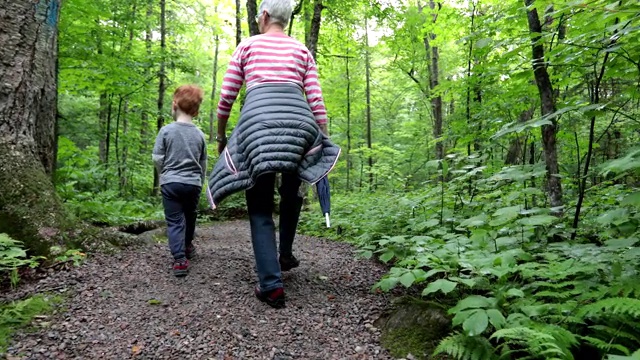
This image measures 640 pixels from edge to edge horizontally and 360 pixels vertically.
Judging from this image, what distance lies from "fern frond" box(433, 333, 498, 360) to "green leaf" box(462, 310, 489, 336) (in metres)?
0.08

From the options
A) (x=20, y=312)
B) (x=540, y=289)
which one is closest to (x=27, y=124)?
(x=20, y=312)

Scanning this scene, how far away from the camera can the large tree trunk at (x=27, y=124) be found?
9.82ft

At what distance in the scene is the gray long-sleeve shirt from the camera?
3.56 m

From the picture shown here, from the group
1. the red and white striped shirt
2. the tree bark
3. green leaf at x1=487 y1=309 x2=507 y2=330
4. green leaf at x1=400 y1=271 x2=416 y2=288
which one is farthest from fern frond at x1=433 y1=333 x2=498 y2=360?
the tree bark

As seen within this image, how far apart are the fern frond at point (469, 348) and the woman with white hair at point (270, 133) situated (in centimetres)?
129

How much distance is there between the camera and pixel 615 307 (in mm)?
1471

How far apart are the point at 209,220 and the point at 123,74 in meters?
3.83

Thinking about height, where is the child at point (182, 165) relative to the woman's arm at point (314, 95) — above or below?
below

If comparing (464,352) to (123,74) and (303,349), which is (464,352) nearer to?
(303,349)

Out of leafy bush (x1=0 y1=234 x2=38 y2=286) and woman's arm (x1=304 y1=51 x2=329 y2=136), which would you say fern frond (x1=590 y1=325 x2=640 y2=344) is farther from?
leafy bush (x1=0 y1=234 x2=38 y2=286)

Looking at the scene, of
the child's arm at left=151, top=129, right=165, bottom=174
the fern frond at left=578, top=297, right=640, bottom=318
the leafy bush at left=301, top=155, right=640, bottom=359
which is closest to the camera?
the fern frond at left=578, top=297, right=640, bottom=318

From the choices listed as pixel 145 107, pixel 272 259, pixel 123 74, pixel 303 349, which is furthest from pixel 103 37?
pixel 303 349

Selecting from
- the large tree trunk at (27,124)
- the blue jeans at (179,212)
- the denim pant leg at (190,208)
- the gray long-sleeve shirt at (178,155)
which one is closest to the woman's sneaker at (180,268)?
the blue jeans at (179,212)

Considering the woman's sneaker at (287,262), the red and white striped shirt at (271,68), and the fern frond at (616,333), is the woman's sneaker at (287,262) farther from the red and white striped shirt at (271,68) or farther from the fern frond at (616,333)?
the fern frond at (616,333)
